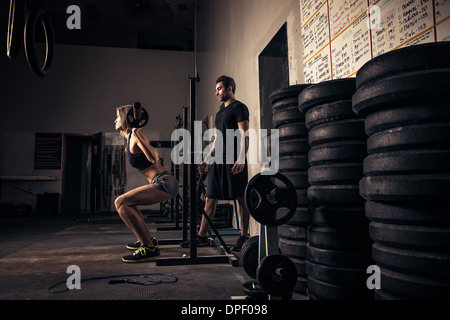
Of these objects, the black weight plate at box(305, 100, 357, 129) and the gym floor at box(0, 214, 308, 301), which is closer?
the black weight plate at box(305, 100, 357, 129)

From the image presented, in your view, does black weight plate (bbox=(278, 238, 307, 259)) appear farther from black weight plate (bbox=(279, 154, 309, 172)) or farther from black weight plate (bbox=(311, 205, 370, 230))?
black weight plate (bbox=(279, 154, 309, 172))

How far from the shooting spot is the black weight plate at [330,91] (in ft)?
4.42

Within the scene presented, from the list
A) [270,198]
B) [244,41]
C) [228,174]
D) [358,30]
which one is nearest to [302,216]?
[270,198]

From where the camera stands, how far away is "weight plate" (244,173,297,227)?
1.38m

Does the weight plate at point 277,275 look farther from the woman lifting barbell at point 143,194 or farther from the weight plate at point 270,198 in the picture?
the woman lifting barbell at point 143,194

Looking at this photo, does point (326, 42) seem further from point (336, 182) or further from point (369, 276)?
point (369, 276)

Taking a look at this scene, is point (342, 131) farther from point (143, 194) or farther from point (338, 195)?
point (143, 194)

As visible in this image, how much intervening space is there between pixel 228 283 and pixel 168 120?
6.93 meters

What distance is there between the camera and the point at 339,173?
4.36ft

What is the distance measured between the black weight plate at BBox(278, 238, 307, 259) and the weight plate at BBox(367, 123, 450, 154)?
684mm

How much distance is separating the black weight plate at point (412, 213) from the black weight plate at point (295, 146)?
0.57 meters

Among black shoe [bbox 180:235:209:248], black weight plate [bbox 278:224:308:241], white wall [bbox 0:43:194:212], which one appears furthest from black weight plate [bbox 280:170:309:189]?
white wall [bbox 0:43:194:212]

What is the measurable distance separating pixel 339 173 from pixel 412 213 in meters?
0.38
